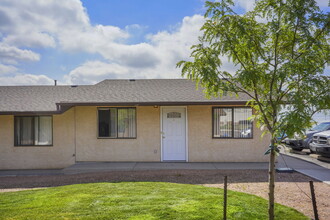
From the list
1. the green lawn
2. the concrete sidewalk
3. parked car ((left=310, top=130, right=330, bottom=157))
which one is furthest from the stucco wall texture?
the green lawn

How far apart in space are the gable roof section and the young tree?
644 centimetres

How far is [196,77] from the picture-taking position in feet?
14.8

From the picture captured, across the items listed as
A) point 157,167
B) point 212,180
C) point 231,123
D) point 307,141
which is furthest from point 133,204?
point 307,141

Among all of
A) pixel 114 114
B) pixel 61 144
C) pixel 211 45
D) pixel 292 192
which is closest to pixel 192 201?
Result: pixel 292 192

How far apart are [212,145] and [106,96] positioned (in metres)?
5.10

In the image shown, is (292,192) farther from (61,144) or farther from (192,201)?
(61,144)

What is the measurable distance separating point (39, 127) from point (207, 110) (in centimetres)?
734

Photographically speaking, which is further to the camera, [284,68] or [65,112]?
[65,112]

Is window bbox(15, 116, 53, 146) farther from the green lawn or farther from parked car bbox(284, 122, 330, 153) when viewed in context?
parked car bbox(284, 122, 330, 153)

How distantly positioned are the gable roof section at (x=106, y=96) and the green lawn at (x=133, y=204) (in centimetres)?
444

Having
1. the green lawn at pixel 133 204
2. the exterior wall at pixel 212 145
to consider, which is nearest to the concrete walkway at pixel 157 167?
the exterior wall at pixel 212 145

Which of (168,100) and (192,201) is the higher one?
(168,100)

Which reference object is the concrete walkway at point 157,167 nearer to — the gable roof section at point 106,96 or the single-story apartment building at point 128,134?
the single-story apartment building at point 128,134

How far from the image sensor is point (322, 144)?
12664 millimetres
